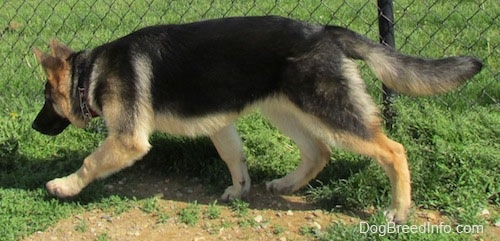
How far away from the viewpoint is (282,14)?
6.02 m

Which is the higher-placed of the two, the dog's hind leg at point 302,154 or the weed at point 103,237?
the dog's hind leg at point 302,154

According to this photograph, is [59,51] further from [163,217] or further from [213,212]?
[213,212]

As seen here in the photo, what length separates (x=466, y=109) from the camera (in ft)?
12.8

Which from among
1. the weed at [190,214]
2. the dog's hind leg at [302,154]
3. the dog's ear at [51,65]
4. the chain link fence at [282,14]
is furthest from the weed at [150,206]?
the chain link fence at [282,14]

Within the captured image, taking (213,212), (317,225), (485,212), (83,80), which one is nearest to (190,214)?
(213,212)

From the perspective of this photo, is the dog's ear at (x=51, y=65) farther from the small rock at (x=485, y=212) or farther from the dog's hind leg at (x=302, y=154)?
the small rock at (x=485, y=212)

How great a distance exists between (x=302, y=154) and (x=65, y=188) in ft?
4.56

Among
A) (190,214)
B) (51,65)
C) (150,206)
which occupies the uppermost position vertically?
(51,65)

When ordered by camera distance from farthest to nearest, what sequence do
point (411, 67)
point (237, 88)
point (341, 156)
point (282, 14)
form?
point (282, 14)
point (341, 156)
point (237, 88)
point (411, 67)

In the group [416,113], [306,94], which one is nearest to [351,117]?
[306,94]

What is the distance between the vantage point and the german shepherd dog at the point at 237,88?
9.29ft

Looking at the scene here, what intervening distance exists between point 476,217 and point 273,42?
1.39 m

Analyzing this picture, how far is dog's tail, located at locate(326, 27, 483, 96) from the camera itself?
2.87m

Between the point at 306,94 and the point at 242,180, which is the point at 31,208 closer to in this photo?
the point at 242,180
